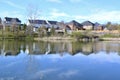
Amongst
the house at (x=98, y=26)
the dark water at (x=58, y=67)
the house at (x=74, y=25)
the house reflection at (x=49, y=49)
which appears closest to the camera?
the dark water at (x=58, y=67)

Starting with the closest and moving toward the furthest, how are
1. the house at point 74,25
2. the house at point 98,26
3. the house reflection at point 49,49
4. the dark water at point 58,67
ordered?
the dark water at point 58,67 → the house reflection at point 49,49 → the house at point 74,25 → the house at point 98,26

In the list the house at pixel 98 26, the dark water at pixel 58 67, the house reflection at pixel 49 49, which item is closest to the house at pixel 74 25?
the house at pixel 98 26

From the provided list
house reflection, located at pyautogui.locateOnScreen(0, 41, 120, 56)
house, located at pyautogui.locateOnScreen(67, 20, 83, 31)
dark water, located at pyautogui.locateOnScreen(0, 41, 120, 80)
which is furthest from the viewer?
house, located at pyautogui.locateOnScreen(67, 20, 83, 31)

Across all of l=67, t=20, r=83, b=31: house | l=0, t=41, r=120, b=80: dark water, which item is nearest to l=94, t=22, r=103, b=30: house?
l=67, t=20, r=83, b=31: house

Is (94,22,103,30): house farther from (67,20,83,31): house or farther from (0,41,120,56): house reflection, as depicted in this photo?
(0,41,120,56): house reflection

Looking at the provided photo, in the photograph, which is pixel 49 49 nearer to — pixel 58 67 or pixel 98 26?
pixel 58 67

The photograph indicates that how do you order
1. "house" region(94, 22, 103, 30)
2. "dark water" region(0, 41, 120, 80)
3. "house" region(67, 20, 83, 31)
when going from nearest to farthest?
"dark water" region(0, 41, 120, 80)
"house" region(67, 20, 83, 31)
"house" region(94, 22, 103, 30)

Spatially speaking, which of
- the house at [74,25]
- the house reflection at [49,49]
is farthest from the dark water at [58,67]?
the house at [74,25]

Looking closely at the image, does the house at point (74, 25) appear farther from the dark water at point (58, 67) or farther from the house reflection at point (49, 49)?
the dark water at point (58, 67)

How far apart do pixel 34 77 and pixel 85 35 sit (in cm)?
4120

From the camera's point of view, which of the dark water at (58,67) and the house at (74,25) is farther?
the house at (74,25)

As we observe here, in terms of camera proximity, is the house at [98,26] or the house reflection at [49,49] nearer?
the house reflection at [49,49]

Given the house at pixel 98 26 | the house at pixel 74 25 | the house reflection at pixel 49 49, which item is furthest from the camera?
the house at pixel 98 26

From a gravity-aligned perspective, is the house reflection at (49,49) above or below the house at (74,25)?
below
